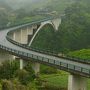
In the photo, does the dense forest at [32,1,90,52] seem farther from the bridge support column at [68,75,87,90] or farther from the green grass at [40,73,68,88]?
the bridge support column at [68,75,87,90]

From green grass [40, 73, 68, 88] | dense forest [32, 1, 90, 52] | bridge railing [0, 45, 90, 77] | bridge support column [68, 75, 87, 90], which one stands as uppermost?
dense forest [32, 1, 90, 52]

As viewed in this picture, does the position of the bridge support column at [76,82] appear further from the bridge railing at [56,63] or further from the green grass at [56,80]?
the green grass at [56,80]

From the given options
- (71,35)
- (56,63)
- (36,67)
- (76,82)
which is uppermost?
(71,35)

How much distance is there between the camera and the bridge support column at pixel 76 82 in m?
54.3

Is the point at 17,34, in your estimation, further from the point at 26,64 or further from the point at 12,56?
the point at 26,64

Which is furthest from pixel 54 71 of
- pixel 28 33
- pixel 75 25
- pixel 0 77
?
A: pixel 75 25

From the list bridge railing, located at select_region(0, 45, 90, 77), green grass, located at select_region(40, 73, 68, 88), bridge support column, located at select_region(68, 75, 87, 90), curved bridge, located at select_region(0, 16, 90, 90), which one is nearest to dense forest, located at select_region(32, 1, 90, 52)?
green grass, located at select_region(40, 73, 68, 88)

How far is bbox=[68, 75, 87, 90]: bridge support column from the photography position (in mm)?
54347

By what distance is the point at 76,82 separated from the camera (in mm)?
54750

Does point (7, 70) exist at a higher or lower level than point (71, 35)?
lower

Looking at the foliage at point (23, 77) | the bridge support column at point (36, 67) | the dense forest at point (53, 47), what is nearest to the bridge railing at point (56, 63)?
the dense forest at point (53, 47)

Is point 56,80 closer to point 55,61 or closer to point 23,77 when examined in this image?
point 55,61

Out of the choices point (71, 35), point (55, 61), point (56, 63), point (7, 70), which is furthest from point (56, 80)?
point (71, 35)

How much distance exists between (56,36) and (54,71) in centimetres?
5977
